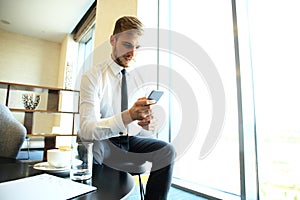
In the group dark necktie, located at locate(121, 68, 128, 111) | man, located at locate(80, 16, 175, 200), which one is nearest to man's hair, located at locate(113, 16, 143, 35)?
man, located at locate(80, 16, 175, 200)

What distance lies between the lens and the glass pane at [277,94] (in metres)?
1.28

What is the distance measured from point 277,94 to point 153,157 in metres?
1.03

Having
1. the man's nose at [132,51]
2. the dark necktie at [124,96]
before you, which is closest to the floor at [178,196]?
the dark necktie at [124,96]

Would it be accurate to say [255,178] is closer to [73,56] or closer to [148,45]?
[148,45]

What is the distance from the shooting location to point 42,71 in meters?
5.36

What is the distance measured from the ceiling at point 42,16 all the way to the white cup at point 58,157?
3.64 meters

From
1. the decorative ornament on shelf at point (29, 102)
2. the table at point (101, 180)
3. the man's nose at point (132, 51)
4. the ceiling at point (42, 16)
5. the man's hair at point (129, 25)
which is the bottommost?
the table at point (101, 180)

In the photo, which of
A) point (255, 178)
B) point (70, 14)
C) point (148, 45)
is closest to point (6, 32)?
point (70, 14)

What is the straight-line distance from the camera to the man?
88 centimetres

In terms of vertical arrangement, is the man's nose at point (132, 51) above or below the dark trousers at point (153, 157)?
above

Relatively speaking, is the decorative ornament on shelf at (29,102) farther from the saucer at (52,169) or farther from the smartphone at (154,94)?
the smartphone at (154,94)

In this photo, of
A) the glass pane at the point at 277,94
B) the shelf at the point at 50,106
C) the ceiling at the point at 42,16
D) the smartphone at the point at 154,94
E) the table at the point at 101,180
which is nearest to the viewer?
the table at the point at 101,180

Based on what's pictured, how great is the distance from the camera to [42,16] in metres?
4.27

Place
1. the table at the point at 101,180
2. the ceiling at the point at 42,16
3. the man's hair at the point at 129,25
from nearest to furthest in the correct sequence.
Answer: the table at the point at 101,180 < the man's hair at the point at 129,25 < the ceiling at the point at 42,16
